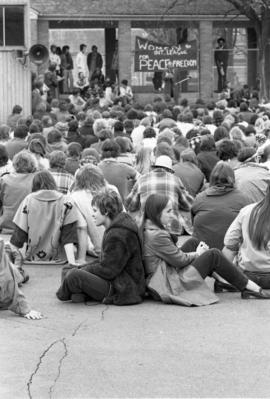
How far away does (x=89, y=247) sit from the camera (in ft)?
42.1

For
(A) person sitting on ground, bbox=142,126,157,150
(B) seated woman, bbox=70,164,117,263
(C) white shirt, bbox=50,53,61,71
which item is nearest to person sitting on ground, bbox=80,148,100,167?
(B) seated woman, bbox=70,164,117,263

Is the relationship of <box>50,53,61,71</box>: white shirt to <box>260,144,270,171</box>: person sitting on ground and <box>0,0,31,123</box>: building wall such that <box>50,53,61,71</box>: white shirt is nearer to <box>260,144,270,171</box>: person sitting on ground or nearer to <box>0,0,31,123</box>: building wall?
<box>0,0,31,123</box>: building wall

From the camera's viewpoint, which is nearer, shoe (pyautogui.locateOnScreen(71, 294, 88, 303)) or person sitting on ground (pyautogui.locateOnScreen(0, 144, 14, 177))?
shoe (pyautogui.locateOnScreen(71, 294, 88, 303))

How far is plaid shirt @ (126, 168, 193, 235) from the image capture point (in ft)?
44.5

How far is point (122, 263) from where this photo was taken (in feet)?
33.5

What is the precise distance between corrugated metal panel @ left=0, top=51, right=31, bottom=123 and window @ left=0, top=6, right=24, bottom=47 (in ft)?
1.10

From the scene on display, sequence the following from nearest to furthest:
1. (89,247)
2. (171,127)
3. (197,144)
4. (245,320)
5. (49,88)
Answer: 1. (245,320)
2. (89,247)
3. (197,144)
4. (171,127)
5. (49,88)

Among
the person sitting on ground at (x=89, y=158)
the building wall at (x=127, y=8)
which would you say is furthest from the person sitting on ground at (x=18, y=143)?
the building wall at (x=127, y=8)

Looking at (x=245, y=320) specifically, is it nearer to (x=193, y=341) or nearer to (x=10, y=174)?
(x=193, y=341)

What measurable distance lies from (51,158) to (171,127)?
6.51 meters

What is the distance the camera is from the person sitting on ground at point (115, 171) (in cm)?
1516

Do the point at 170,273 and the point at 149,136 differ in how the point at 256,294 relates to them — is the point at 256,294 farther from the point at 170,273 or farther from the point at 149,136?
the point at 149,136

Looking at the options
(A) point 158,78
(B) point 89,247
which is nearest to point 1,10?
(A) point 158,78

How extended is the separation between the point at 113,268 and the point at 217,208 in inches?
83.3
